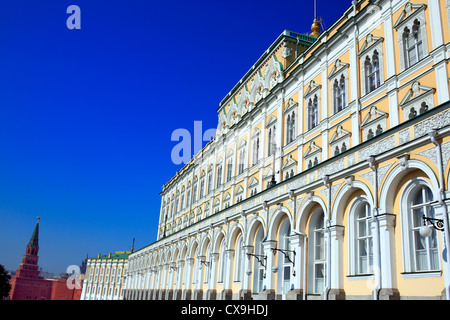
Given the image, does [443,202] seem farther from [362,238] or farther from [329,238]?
[329,238]

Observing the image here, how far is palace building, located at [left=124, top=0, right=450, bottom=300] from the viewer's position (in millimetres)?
13969

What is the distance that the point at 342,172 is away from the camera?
17141 millimetres

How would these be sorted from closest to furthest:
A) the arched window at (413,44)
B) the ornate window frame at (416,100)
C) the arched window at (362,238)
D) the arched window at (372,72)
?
the arched window at (362,238), the ornate window frame at (416,100), the arched window at (413,44), the arched window at (372,72)

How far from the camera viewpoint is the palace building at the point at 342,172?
1397 centimetres

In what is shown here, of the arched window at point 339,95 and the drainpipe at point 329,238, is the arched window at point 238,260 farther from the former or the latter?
the arched window at point 339,95

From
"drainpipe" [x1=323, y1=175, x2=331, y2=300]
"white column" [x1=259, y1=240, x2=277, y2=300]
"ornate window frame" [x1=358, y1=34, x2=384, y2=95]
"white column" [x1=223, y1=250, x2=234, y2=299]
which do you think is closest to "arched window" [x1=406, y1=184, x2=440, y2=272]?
"drainpipe" [x1=323, y1=175, x2=331, y2=300]

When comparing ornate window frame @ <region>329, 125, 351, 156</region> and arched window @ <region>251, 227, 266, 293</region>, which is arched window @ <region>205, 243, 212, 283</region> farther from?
ornate window frame @ <region>329, 125, 351, 156</region>

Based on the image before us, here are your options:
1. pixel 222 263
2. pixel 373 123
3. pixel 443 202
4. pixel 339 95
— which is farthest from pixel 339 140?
pixel 222 263

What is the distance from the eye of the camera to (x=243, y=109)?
41.3 m

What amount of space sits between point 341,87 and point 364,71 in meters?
2.30

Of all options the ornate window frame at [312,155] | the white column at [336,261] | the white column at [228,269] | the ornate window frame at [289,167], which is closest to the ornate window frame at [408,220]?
the white column at [336,261]

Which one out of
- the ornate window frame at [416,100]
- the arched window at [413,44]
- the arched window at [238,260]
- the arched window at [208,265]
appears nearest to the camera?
the ornate window frame at [416,100]
